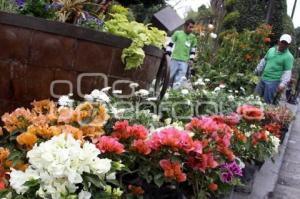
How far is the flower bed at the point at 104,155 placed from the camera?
1.64 metres

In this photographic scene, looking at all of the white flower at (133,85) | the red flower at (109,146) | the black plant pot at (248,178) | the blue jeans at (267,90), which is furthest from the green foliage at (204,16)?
the red flower at (109,146)

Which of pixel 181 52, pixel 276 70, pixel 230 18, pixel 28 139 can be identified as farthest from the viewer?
pixel 230 18

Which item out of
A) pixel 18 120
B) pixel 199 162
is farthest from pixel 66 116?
pixel 199 162

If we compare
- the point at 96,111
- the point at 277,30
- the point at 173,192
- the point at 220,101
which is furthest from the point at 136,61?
the point at 277,30

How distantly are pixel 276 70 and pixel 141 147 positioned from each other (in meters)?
6.02

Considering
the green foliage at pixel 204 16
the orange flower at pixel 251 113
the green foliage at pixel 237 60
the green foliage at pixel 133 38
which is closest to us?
the green foliage at pixel 133 38

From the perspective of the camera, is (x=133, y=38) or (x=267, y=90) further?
(x=267, y=90)

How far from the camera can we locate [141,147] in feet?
6.81

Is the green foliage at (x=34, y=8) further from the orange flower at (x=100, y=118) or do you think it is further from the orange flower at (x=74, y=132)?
the orange flower at (x=74, y=132)

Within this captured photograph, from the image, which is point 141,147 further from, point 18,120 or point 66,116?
point 18,120

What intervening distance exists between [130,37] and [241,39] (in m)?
8.06

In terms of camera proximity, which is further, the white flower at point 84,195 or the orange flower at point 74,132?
the orange flower at point 74,132

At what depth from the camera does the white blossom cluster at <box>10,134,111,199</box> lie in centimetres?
159

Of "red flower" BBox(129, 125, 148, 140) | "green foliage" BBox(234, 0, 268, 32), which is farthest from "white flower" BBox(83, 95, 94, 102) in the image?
"green foliage" BBox(234, 0, 268, 32)
